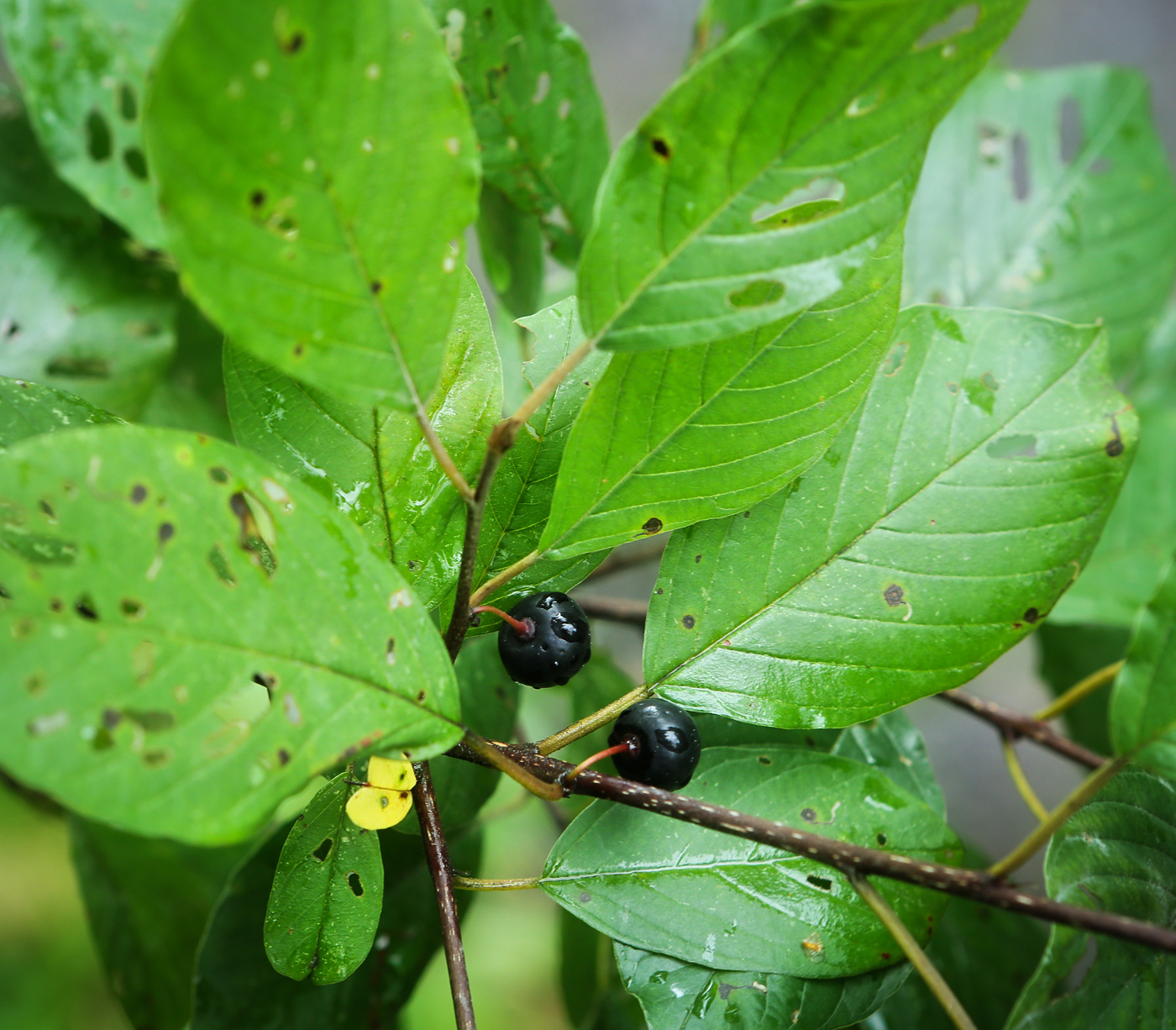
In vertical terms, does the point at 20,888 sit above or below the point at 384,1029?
below

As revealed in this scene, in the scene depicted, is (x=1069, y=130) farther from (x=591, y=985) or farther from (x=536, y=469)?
(x=591, y=985)

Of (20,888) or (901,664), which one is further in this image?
(20,888)

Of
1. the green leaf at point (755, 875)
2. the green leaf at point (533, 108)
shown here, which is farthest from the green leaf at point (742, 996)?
the green leaf at point (533, 108)

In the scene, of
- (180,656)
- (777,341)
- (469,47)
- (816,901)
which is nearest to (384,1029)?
(816,901)

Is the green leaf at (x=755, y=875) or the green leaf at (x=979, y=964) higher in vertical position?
the green leaf at (x=755, y=875)

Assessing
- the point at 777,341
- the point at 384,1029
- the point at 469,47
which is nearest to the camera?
the point at 777,341

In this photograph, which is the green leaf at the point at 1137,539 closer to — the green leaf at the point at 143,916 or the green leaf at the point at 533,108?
the green leaf at the point at 533,108

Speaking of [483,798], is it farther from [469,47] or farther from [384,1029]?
[469,47]
